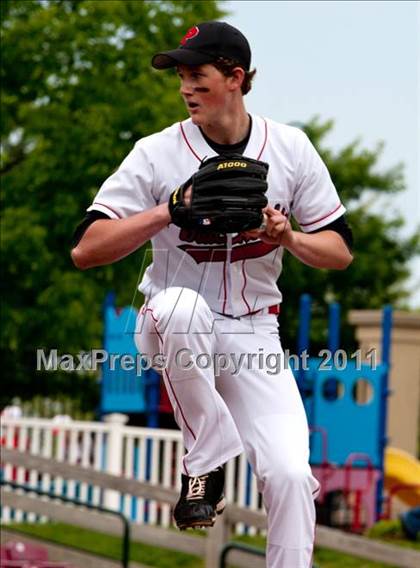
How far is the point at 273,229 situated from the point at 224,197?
0.75ft

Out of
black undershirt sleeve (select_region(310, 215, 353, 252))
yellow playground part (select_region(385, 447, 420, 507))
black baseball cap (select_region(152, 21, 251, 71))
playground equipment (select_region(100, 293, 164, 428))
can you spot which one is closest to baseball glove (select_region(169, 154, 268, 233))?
black baseball cap (select_region(152, 21, 251, 71))

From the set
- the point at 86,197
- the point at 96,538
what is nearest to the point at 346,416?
the point at 96,538

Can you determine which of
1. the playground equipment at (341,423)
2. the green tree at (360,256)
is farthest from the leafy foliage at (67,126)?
the green tree at (360,256)

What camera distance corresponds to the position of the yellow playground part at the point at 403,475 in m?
16.8

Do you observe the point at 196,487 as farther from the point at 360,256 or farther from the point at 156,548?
the point at 360,256

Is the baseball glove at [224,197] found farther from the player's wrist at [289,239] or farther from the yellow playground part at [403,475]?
the yellow playground part at [403,475]

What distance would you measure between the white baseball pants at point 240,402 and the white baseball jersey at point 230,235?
0.39ft

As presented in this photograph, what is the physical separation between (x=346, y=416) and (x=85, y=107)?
5909 millimetres

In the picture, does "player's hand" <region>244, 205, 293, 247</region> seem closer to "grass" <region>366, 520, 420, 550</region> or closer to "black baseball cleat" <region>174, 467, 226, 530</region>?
"black baseball cleat" <region>174, 467, 226, 530</region>

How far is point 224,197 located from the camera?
187 inches

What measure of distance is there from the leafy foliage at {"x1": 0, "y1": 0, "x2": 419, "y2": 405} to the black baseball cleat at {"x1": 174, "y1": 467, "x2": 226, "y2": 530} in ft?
41.9

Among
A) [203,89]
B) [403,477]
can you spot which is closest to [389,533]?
[403,477]

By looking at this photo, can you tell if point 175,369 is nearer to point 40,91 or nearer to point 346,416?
point 346,416

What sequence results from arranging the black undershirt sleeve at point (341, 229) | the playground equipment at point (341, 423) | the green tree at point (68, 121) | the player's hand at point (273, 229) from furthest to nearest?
the green tree at point (68, 121)
the playground equipment at point (341, 423)
the black undershirt sleeve at point (341, 229)
the player's hand at point (273, 229)
